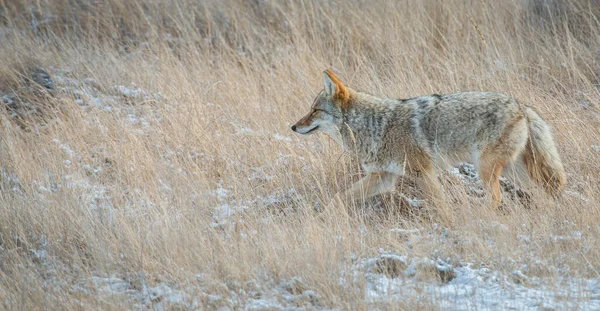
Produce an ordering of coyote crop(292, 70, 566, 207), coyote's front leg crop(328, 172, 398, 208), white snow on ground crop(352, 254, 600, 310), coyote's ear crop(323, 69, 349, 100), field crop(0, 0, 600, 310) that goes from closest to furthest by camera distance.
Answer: white snow on ground crop(352, 254, 600, 310) → field crop(0, 0, 600, 310) → coyote crop(292, 70, 566, 207) → coyote's front leg crop(328, 172, 398, 208) → coyote's ear crop(323, 69, 349, 100)

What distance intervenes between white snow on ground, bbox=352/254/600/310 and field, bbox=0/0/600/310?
16mm

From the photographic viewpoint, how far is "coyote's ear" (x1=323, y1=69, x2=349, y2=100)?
19.0 feet

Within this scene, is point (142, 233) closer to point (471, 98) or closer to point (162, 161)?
point (162, 161)

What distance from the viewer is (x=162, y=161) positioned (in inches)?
250

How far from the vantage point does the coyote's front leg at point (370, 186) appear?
18.4ft

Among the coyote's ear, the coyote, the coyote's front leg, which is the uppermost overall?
the coyote's ear

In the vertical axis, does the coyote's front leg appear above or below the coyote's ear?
below

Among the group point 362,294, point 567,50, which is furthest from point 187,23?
point 362,294

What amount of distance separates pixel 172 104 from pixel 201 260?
12.3ft

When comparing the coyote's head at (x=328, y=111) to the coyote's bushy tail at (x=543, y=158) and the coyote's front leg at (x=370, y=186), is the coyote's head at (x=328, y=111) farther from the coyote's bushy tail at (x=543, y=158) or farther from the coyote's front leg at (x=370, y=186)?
the coyote's bushy tail at (x=543, y=158)

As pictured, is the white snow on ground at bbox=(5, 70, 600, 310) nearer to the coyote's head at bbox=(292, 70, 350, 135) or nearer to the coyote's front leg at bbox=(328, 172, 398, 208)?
the coyote's front leg at bbox=(328, 172, 398, 208)

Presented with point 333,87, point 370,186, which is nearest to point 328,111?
point 333,87

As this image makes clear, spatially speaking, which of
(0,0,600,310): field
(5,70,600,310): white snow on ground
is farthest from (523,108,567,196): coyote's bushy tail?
(5,70,600,310): white snow on ground

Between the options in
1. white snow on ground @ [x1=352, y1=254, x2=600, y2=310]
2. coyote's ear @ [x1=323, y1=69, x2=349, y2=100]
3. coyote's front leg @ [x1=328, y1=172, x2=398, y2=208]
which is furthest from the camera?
coyote's ear @ [x1=323, y1=69, x2=349, y2=100]
